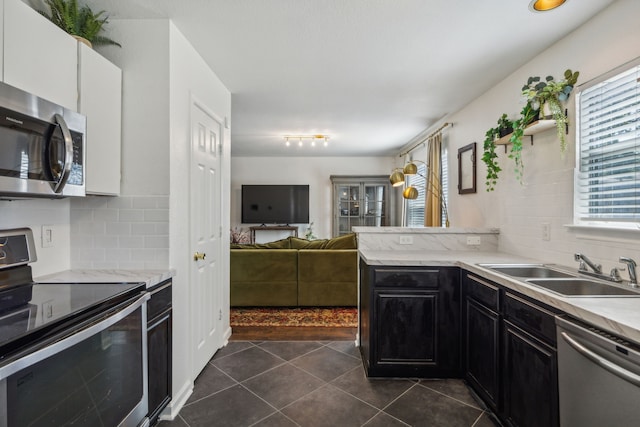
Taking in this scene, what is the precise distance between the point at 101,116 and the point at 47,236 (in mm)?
723

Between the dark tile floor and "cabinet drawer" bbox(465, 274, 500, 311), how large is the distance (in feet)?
2.25

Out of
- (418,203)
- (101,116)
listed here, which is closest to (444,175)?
(418,203)

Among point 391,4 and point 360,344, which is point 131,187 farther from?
point 360,344

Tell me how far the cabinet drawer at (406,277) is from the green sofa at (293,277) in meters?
1.56

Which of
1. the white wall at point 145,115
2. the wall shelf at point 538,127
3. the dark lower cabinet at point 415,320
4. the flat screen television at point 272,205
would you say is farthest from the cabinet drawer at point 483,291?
the flat screen television at point 272,205

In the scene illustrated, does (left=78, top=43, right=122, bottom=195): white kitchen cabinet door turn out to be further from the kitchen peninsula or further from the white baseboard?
the kitchen peninsula

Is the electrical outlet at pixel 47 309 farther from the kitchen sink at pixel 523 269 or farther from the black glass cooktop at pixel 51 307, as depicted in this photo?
the kitchen sink at pixel 523 269

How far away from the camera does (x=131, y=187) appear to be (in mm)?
1948

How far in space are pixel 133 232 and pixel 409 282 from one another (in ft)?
6.00

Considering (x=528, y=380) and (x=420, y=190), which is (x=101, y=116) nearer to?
(x=528, y=380)

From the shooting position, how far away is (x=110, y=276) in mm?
1733

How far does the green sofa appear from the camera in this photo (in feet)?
12.7

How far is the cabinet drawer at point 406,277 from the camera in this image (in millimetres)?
2303

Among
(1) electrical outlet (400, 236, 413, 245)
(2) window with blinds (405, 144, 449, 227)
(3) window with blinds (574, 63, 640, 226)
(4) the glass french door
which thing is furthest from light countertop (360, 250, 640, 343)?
(4) the glass french door
